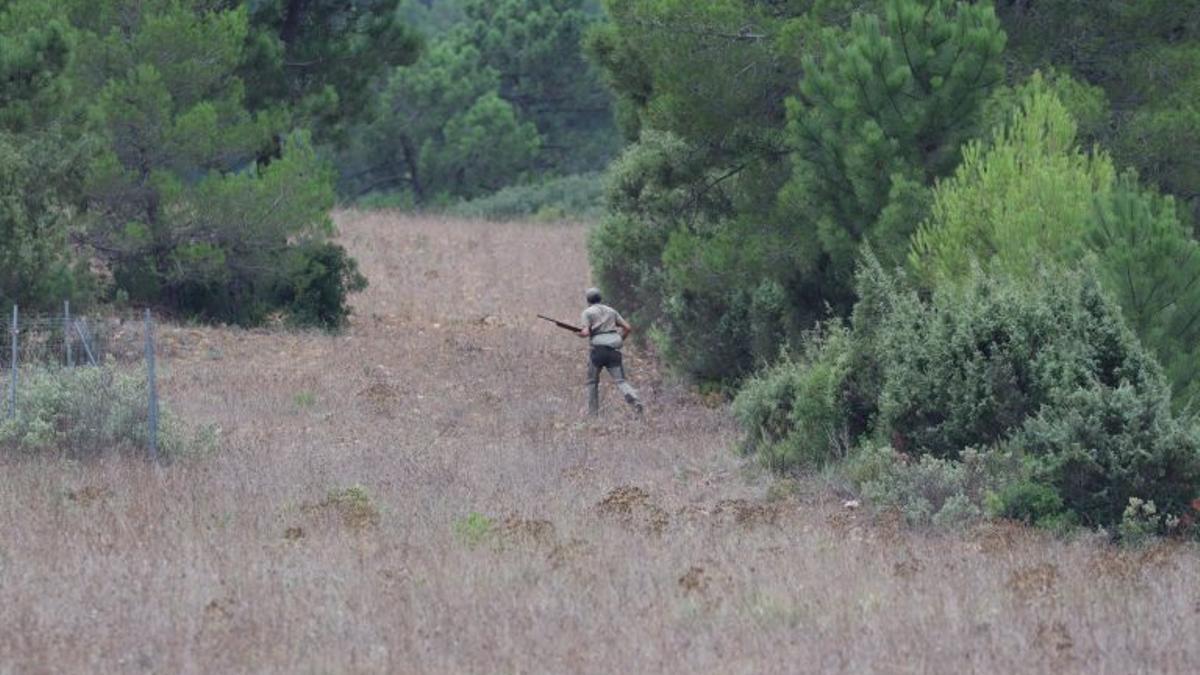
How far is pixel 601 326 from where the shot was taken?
818 inches

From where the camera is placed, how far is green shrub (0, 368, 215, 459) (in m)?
15.3

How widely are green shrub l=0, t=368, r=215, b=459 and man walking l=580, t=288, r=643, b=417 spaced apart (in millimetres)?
6039

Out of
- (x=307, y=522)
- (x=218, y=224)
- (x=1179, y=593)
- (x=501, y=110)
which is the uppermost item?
(x=1179, y=593)

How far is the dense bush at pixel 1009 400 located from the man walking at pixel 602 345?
4943mm

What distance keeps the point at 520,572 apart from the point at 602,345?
401 inches

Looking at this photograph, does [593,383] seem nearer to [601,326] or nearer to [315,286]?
[601,326]

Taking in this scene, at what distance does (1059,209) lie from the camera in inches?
625

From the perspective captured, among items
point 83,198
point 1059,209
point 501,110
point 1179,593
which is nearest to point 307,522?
point 1179,593

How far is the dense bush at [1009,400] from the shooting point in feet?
40.4

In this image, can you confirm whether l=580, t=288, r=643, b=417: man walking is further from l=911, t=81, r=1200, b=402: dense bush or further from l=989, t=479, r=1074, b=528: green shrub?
l=989, t=479, r=1074, b=528: green shrub

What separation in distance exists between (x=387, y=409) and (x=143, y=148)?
854 cm

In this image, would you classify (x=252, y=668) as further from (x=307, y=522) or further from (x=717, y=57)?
(x=717, y=57)

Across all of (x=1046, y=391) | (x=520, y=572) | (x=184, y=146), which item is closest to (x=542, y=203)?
(x=184, y=146)

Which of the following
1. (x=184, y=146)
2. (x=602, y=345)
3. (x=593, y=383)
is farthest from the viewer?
(x=184, y=146)
